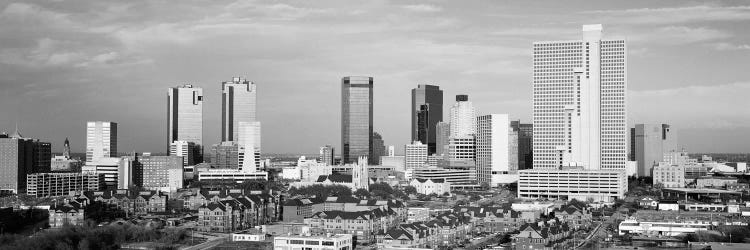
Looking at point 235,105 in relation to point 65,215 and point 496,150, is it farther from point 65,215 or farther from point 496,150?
point 65,215

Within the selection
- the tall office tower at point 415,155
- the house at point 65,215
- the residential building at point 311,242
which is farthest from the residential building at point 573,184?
the tall office tower at point 415,155

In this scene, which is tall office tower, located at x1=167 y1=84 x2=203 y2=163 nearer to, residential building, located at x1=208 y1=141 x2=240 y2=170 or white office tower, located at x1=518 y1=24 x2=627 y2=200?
residential building, located at x1=208 y1=141 x2=240 y2=170

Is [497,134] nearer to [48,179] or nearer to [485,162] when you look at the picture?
[485,162]

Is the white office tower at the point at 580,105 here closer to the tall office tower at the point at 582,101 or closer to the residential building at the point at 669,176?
the tall office tower at the point at 582,101

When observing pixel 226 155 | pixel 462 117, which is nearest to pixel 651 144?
pixel 462 117

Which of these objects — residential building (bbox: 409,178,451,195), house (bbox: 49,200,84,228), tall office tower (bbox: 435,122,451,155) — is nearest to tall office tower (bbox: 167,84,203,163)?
tall office tower (bbox: 435,122,451,155)

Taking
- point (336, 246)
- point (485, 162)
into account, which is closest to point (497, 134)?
point (485, 162)
